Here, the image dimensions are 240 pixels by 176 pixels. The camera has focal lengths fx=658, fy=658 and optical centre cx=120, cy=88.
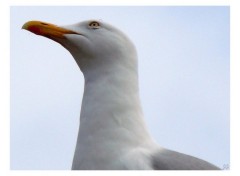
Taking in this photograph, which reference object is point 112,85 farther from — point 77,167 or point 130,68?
point 77,167

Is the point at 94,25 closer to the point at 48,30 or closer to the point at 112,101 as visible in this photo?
the point at 48,30

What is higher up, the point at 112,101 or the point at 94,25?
the point at 94,25

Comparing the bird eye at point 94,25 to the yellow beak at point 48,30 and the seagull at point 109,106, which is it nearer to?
the seagull at point 109,106

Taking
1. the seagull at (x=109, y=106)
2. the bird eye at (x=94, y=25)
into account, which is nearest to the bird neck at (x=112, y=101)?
the seagull at (x=109, y=106)

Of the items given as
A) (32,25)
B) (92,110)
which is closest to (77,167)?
(92,110)

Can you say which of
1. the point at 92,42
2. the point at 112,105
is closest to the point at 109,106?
the point at 112,105

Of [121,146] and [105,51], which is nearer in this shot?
[121,146]

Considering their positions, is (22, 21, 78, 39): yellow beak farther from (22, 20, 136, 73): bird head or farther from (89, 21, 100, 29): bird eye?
(89, 21, 100, 29): bird eye

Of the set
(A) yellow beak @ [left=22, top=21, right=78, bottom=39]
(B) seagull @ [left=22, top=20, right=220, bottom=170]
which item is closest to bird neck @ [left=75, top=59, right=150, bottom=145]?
(B) seagull @ [left=22, top=20, right=220, bottom=170]
